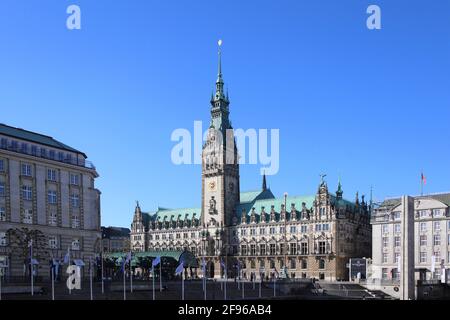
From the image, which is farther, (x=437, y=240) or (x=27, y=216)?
(x=437, y=240)

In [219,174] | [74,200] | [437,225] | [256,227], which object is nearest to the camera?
[74,200]

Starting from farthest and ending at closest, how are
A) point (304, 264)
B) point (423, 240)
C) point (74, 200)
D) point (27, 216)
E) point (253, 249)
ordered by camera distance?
1. point (253, 249)
2. point (304, 264)
3. point (423, 240)
4. point (74, 200)
5. point (27, 216)

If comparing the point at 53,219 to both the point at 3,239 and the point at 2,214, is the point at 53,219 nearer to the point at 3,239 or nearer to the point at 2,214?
the point at 2,214

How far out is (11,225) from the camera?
256 feet

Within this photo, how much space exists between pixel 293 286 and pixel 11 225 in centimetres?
5309

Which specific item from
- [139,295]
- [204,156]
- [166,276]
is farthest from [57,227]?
[204,156]

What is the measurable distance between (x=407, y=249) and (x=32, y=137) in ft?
201

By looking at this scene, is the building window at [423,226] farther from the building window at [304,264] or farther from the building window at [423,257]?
the building window at [304,264]

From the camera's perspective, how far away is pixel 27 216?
8138 centimetres

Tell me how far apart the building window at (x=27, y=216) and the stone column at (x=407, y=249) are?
2189 inches

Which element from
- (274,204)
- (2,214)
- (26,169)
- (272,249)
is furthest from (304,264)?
(2,214)

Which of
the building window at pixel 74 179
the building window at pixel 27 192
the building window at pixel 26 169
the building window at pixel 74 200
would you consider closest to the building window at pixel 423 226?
the building window at pixel 74 200

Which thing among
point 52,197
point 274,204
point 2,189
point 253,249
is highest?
point 2,189

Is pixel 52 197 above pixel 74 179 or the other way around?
the other way around
